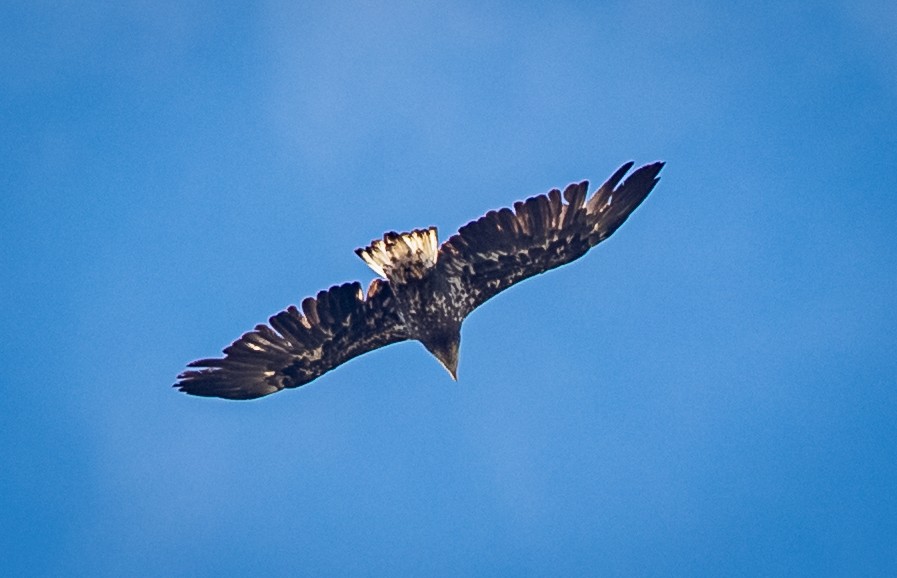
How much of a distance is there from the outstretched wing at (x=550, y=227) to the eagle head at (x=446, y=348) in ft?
3.51

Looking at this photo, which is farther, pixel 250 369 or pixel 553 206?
pixel 250 369

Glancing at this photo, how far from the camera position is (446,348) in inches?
600

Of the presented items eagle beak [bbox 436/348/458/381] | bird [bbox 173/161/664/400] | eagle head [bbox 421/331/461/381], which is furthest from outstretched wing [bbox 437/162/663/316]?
eagle beak [bbox 436/348/458/381]

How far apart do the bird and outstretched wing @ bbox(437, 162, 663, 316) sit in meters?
0.01

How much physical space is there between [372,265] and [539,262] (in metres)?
1.89

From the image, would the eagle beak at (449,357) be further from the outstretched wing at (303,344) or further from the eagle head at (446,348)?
the outstretched wing at (303,344)

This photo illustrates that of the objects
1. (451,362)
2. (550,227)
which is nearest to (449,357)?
(451,362)

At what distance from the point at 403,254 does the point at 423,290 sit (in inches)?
19.9

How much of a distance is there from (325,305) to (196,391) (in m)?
1.84

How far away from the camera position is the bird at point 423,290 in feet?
46.7

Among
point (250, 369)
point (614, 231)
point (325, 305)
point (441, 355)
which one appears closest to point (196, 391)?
point (250, 369)

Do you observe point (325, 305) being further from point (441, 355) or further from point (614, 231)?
point (614, 231)

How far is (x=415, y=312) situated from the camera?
48.7 feet

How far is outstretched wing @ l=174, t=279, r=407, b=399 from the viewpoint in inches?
587
